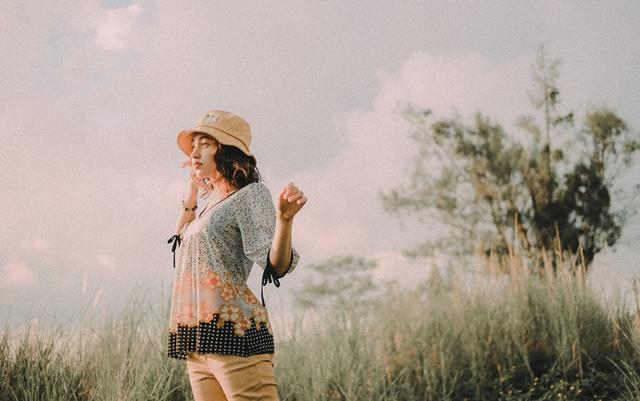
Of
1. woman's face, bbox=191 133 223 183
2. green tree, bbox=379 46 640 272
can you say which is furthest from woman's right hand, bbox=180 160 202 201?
green tree, bbox=379 46 640 272

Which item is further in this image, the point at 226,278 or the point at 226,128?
the point at 226,128

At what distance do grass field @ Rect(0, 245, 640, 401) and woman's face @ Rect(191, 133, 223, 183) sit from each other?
1508 mm

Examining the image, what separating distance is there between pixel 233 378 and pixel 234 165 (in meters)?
0.76

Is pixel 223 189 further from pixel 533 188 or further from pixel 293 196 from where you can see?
pixel 533 188

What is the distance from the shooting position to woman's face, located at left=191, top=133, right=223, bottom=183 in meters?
2.57

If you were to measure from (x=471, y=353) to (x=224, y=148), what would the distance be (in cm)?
395

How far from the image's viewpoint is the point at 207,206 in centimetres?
257

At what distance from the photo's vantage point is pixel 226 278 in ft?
7.72

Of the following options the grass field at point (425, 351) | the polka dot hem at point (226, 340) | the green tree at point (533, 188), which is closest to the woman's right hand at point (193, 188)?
the polka dot hem at point (226, 340)

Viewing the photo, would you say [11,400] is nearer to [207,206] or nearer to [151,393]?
[151,393]

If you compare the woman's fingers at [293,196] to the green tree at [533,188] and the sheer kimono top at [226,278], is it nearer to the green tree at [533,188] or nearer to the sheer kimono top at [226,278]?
the sheer kimono top at [226,278]

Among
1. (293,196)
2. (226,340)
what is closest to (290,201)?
(293,196)

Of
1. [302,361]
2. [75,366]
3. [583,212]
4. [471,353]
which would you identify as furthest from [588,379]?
[583,212]

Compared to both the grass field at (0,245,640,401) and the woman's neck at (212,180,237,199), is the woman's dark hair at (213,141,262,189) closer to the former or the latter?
the woman's neck at (212,180,237,199)
